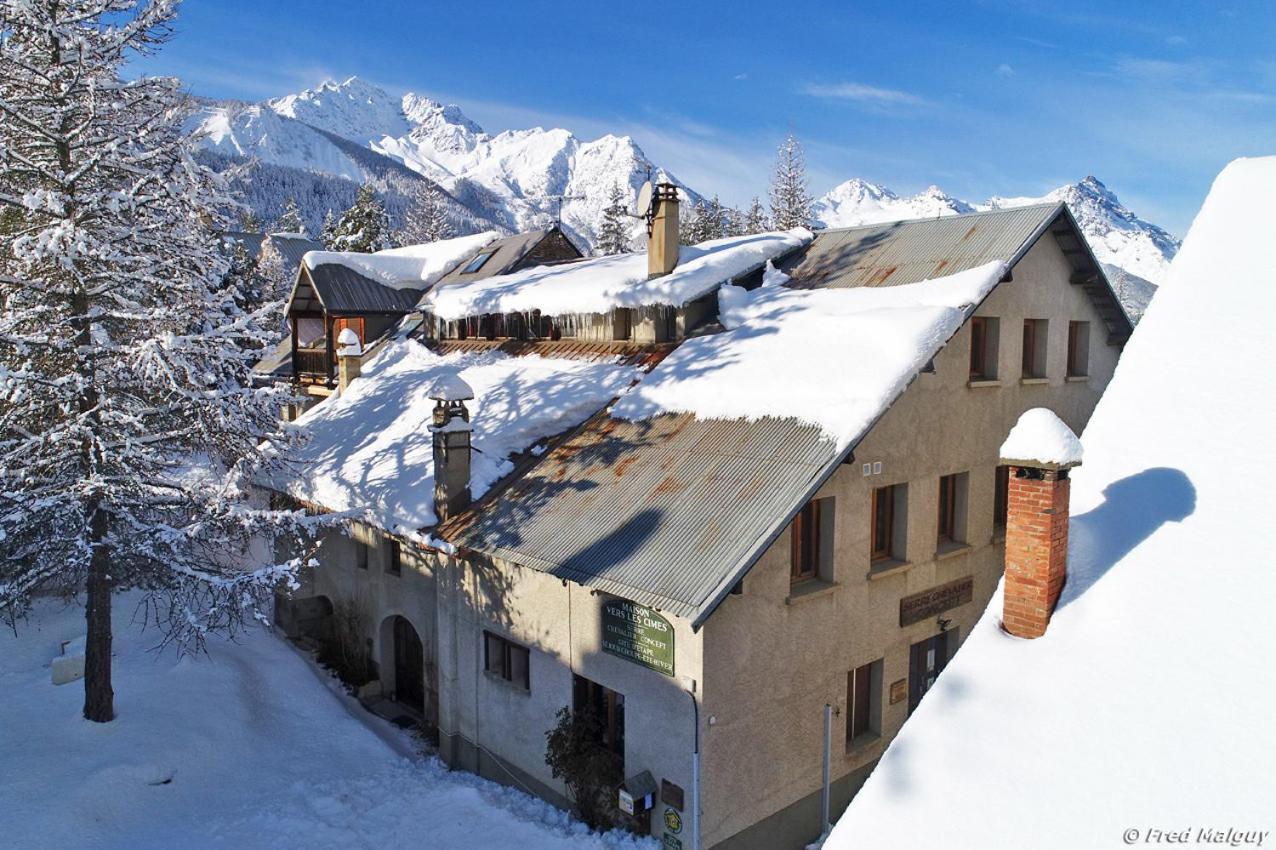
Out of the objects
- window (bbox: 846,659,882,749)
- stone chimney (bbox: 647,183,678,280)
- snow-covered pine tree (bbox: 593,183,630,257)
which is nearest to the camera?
window (bbox: 846,659,882,749)

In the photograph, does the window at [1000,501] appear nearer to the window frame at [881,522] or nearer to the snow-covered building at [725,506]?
the snow-covered building at [725,506]

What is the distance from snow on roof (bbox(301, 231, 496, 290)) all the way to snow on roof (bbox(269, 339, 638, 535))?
6773 mm

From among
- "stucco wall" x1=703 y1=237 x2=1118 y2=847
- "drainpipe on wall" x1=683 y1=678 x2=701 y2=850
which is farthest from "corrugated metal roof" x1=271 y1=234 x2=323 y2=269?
"drainpipe on wall" x1=683 y1=678 x2=701 y2=850

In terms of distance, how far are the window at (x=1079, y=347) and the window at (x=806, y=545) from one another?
8.81 meters

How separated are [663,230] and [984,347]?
724 centimetres

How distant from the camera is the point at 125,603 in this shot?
21344mm

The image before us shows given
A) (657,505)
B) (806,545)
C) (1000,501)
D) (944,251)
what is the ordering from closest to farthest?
1. (657,505)
2. (806,545)
3. (1000,501)
4. (944,251)

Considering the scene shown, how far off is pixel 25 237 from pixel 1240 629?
1542 cm

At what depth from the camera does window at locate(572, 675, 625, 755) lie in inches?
486

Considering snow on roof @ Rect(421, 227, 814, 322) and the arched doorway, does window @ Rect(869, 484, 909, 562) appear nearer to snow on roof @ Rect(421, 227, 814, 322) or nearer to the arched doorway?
snow on roof @ Rect(421, 227, 814, 322)

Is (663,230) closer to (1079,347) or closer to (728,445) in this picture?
(728,445)

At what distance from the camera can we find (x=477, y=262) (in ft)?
94.7

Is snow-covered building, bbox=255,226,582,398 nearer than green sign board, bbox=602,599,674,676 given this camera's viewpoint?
No

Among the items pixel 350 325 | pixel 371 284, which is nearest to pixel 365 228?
pixel 371 284
